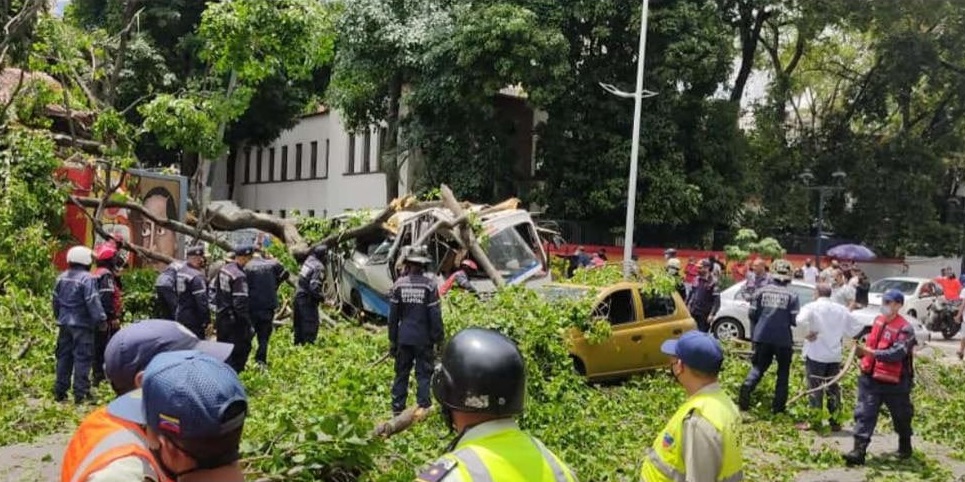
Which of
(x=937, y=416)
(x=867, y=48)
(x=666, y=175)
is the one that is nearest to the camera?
(x=937, y=416)

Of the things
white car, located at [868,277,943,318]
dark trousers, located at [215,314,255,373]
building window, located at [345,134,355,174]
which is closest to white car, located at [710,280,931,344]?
white car, located at [868,277,943,318]

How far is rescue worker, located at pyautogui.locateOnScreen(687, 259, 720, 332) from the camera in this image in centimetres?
1650

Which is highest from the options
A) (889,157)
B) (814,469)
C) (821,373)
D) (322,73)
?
(322,73)

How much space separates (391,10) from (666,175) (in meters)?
9.76

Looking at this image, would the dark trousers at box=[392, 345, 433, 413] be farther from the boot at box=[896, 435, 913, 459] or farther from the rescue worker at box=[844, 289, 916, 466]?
the boot at box=[896, 435, 913, 459]

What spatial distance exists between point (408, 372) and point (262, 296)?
3086 millimetres

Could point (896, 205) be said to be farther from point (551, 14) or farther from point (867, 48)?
point (551, 14)

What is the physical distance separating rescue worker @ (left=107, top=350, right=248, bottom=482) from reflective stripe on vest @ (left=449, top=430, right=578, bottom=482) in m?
0.60

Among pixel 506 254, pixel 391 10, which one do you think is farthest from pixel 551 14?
pixel 506 254

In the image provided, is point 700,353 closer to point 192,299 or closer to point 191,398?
point 191,398

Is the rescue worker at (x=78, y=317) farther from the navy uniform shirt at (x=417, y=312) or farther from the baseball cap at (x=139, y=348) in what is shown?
the baseball cap at (x=139, y=348)

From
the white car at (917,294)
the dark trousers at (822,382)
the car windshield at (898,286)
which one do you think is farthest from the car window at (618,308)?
the car windshield at (898,286)

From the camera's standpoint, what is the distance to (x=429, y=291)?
381 inches

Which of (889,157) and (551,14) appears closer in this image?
(551,14)
